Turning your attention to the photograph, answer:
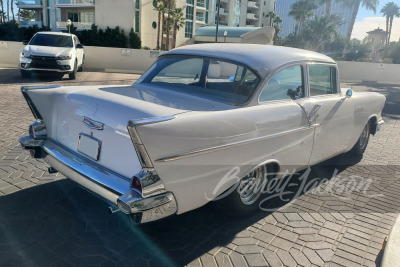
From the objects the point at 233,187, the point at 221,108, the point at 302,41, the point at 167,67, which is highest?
the point at 302,41

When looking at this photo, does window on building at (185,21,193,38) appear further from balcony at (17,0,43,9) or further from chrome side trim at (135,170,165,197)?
chrome side trim at (135,170,165,197)

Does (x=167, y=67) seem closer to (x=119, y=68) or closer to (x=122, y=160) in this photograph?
(x=122, y=160)

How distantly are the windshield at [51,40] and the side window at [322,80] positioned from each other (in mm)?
12379

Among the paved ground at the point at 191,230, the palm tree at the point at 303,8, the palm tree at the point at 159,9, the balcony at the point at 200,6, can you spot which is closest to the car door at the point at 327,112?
the paved ground at the point at 191,230

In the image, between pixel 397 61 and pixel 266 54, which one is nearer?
pixel 266 54

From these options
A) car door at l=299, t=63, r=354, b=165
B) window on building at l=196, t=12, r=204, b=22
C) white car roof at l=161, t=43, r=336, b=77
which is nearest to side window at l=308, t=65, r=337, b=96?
car door at l=299, t=63, r=354, b=165

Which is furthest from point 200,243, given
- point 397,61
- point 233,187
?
point 397,61

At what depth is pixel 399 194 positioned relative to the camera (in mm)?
4316

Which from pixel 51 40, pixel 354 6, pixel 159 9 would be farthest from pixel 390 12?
pixel 51 40

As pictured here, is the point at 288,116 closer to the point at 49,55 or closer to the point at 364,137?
the point at 364,137

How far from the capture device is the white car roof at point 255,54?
3439mm

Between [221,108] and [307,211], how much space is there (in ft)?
5.48

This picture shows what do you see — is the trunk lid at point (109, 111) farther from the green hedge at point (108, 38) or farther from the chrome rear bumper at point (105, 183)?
the green hedge at point (108, 38)

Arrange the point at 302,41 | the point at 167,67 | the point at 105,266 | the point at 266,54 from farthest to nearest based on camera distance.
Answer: the point at 302,41 < the point at 167,67 < the point at 266,54 < the point at 105,266
